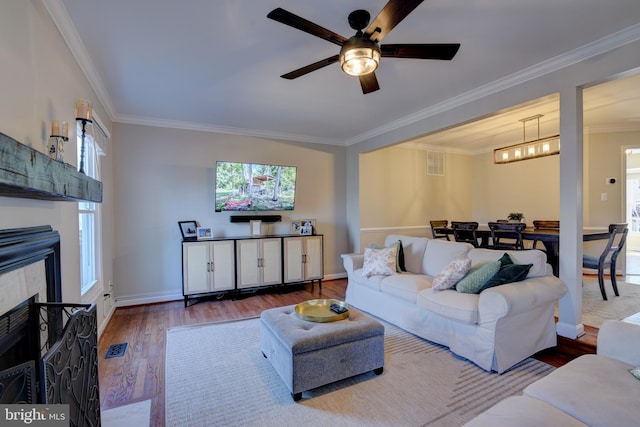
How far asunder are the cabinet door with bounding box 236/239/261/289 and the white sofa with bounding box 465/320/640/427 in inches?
145

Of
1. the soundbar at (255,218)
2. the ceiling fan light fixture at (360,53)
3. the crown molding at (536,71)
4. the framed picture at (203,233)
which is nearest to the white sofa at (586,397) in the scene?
the ceiling fan light fixture at (360,53)

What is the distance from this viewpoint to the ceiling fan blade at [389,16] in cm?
158

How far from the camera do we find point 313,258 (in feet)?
16.5

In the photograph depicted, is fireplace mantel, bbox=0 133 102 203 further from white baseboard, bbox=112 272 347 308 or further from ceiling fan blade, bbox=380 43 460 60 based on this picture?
white baseboard, bbox=112 272 347 308

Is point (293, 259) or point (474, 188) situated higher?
point (474, 188)

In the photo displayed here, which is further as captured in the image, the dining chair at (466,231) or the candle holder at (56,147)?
the dining chair at (466,231)

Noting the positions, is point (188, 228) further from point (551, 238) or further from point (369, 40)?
point (551, 238)

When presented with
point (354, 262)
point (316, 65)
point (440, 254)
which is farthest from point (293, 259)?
point (316, 65)

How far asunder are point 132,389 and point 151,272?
236 cm

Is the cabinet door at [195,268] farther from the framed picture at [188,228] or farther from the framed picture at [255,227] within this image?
the framed picture at [255,227]

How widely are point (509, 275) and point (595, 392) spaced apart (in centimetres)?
137

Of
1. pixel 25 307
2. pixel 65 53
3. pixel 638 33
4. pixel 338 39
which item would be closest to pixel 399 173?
pixel 638 33

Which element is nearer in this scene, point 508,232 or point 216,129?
point 508,232

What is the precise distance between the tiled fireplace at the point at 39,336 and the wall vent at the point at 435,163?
20.1 feet
